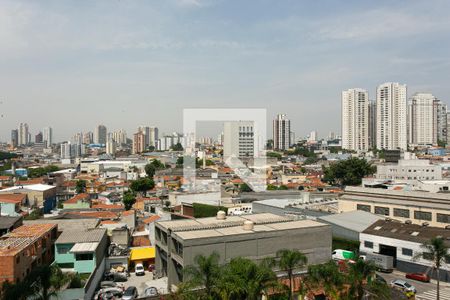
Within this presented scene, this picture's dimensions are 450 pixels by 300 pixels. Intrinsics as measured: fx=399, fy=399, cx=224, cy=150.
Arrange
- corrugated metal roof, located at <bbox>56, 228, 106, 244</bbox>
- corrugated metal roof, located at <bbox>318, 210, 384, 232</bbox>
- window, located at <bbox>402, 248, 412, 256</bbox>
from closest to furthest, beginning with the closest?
corrugated metal roof, located at <bbox>56, 228, 106, 244</bbox> < window, located at <bbox>402, 248, 412, 256</bbox> < corrugated metal roof, located at <bbox>318, 210, 384, 232</bbox>

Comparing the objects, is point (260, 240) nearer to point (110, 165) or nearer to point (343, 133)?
point (110, 165)

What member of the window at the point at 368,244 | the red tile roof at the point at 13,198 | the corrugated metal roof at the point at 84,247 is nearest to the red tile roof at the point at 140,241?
the corrugated metal roof at the point at 84,247

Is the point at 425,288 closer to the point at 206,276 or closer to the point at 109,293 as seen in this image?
the point at 206,276

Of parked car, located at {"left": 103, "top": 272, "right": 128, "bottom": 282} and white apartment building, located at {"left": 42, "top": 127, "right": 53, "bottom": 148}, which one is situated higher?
white apartment building, located at {"left": 42, "top": 127, "right": 53, "bottom": 148}

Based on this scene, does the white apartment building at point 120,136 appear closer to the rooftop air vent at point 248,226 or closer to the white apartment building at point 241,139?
the white apartment building at point 241,139

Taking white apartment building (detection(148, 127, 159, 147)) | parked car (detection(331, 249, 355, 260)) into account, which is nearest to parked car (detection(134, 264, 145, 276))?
parked car (detection(331, 249, 355, 260))
